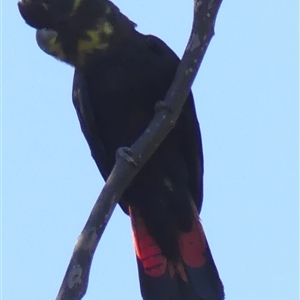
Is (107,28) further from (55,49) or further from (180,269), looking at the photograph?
(180,269)

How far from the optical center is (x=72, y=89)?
3.65 m

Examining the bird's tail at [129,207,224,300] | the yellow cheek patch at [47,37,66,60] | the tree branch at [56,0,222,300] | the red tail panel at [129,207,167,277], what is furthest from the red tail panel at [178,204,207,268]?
the yellow cheek patch at [47,37,66,60]

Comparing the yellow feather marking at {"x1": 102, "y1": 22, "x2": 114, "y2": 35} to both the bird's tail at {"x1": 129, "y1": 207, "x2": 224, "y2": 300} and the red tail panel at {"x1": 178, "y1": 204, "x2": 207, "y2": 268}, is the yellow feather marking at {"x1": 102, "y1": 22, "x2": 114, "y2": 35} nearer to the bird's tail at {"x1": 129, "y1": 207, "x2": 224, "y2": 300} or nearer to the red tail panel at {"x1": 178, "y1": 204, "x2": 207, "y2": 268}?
the bird's tail at {"x1": 129, "y1": 207, "x2": 224, "y2": 300}

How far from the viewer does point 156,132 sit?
9.20 feet

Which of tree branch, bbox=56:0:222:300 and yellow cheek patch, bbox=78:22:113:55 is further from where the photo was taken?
yellow cheek patch, bbox=78:22:113:55

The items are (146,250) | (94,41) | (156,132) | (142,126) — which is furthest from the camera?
(146,250)

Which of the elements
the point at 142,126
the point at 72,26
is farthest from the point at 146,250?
the point at 72,26

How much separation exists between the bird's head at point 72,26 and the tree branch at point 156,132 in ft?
2.50

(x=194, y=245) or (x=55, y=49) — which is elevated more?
(x=55, y=49)

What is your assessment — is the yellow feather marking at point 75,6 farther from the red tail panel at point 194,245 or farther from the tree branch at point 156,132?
the red tail panel at point 194,245

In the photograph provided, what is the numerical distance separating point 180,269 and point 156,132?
1043 mm

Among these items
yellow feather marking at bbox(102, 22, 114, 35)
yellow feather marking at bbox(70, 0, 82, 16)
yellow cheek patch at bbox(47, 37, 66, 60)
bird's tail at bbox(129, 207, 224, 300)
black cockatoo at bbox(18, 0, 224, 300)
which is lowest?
bird's tail at bbox(129, 207, 224, 300)

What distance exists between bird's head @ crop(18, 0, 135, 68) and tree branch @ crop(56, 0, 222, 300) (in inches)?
30.0

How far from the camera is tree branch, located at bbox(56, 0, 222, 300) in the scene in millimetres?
2531
